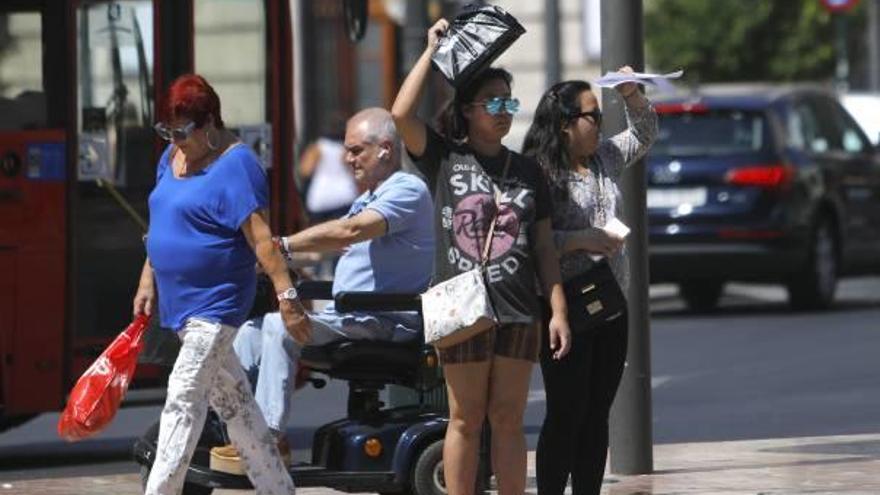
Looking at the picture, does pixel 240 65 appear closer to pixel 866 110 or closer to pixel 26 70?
pixel 26 70

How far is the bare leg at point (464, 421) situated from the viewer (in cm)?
807

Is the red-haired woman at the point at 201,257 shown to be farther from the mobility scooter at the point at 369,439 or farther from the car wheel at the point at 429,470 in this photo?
the car wheel at the point at 429,470

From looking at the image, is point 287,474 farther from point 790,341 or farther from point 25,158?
point 790,341

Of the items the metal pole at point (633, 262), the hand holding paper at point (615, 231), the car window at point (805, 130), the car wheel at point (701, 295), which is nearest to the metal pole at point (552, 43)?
the car wheel at point (701, 295)

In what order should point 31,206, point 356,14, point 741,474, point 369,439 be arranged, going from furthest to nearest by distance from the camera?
point 356,14
point 31,206
point 741,474
point 369,439

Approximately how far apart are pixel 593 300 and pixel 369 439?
Result: 1395 mm

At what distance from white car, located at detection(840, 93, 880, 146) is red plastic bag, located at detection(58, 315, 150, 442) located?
13.1 metres

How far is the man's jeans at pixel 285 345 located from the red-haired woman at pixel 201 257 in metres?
0.72

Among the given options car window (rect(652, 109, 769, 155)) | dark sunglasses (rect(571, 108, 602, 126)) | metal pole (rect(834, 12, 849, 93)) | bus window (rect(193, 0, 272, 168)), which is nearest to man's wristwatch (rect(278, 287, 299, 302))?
dark sunglasses (rect(571, 108, 602, 126))

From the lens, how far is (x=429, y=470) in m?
9.42

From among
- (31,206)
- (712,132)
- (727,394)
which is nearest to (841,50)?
(712,132)

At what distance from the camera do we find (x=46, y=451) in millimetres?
12500

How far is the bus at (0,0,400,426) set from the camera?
11250 millimetres

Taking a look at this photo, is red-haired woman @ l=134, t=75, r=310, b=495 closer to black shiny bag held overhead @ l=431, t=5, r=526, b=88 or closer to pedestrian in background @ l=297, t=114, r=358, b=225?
black shiny bag held overhead @ l=431, t=5, r=526, b=88
